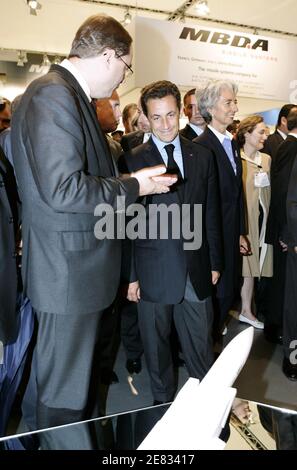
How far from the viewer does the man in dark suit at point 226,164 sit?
2.46 meters

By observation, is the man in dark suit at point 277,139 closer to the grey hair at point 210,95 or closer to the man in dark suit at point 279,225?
the man in dark suit at point 279,225

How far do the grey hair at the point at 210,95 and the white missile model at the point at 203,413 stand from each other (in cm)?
206

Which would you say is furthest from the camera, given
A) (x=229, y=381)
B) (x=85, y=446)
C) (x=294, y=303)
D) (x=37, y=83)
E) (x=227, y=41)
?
(x=227, y=41)

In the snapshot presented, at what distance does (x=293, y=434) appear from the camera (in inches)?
40.8

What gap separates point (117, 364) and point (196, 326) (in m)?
1.02

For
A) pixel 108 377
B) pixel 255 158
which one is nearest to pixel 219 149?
pixel 255 158

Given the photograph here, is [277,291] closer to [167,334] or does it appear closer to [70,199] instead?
[167,334]

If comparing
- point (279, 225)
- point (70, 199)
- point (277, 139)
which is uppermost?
point (277, 139)

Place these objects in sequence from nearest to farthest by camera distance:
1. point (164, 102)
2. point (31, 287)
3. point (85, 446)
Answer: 1. point (85, 446)
2. point (31, 287)
3. point (164, 102)

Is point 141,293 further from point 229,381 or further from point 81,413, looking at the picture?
point 229,381

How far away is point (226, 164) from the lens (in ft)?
8.08

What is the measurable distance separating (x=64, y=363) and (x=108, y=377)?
45.2 inches

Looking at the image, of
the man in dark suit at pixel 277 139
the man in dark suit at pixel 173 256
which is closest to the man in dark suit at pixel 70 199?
the man in dark suit at pixel 173 256

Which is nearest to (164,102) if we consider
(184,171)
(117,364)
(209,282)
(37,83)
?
(184,171)
